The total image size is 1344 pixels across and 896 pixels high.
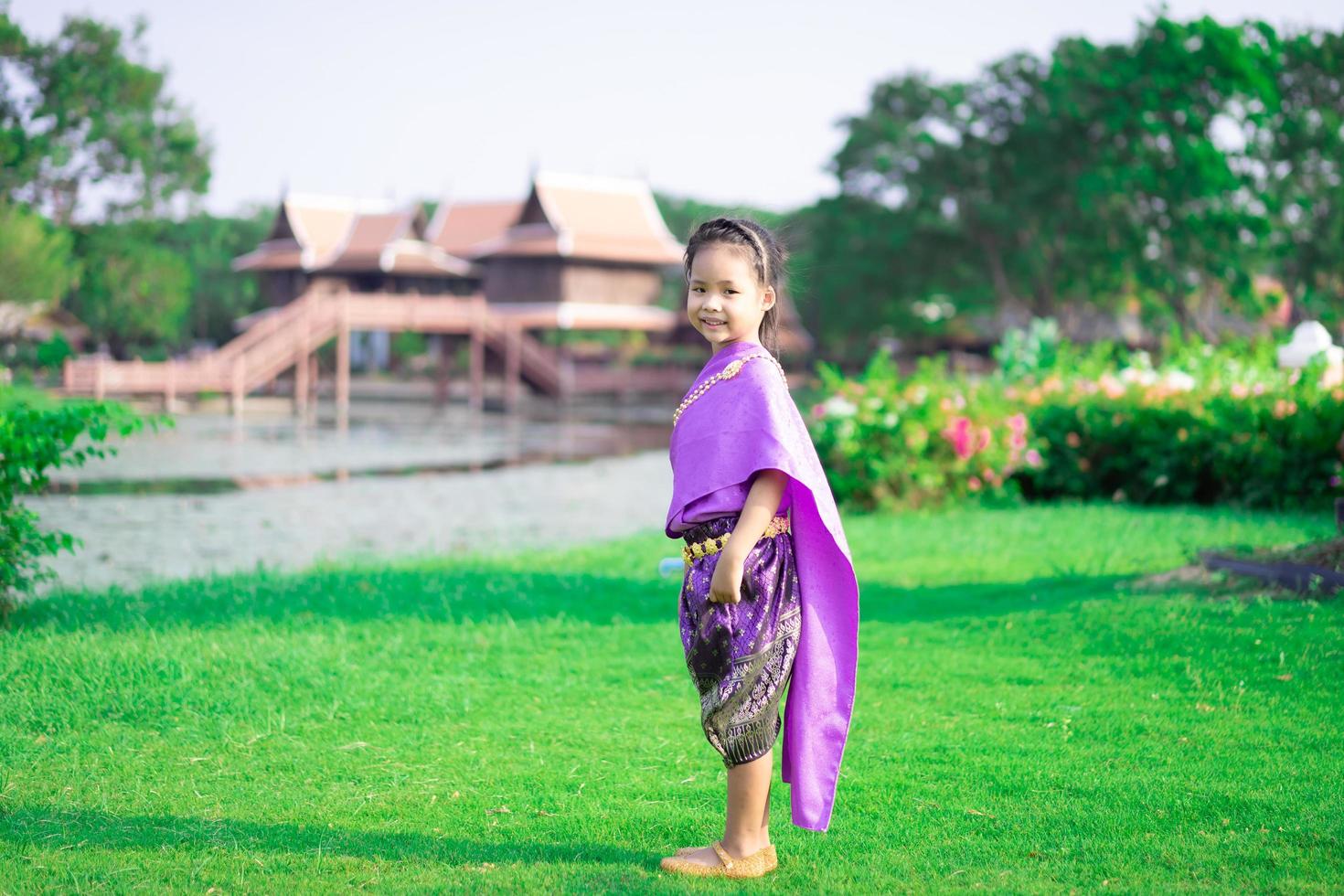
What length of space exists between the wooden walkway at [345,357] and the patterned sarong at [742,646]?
25.4 meters

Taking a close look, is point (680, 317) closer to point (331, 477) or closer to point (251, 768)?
point (331, 477)

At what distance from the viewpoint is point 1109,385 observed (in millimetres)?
11273

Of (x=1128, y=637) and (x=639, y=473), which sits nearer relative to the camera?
(x=1128, y=637)

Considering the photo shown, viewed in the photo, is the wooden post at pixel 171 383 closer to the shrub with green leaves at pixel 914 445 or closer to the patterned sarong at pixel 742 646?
the shrub with green leaves at pixel 914 445

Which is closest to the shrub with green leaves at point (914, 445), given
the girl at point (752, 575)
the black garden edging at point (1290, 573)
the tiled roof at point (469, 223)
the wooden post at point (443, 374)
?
→ the black garden edging at point (1290, 573)

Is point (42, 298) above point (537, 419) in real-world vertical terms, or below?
above

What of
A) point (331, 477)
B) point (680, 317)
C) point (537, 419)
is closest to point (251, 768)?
point (331, 477)

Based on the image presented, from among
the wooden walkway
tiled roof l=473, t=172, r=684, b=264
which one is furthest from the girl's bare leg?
tiled roof l=473, t=172, r=684, b=264

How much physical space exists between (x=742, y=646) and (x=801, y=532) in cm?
31

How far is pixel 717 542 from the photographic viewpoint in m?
2.86

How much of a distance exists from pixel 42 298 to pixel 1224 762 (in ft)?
118

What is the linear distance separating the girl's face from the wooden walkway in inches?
997

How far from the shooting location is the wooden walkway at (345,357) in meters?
27.6

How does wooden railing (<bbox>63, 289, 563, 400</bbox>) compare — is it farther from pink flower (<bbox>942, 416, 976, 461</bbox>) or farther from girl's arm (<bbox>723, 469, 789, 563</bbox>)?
girl's arm (<bbox>723, 469, 789, 563</bbox>)
